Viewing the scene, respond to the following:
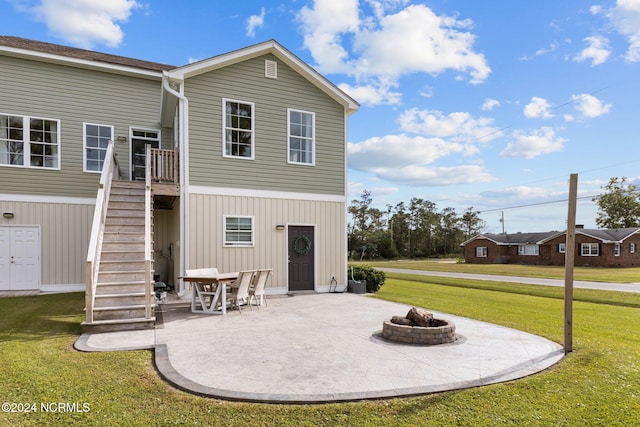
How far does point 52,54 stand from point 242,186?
24.1ft

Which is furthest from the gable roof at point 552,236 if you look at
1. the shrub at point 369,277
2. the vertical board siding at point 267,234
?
the vertical board siding at point 267,234

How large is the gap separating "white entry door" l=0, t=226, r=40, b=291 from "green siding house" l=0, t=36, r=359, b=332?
0.10 feet

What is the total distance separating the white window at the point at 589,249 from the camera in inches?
1438

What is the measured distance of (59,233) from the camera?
472 inches

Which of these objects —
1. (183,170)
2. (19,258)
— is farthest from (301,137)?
(19,258)

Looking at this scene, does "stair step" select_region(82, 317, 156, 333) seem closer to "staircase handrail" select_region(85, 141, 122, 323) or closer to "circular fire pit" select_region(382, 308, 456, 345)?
"staircase handrail" select_region(85, 141, 122, 323)

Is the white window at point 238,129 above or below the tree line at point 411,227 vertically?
above

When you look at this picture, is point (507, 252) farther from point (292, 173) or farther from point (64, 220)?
point (64, 220)

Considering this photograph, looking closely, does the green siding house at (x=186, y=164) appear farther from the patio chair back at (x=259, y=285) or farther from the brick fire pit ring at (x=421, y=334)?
the brick fire pit ring at (x=421, y=334)

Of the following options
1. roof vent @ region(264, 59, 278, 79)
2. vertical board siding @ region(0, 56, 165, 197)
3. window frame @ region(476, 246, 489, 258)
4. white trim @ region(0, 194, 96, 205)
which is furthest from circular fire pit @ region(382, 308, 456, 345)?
window frame @ region(476, 246, 489, 258)

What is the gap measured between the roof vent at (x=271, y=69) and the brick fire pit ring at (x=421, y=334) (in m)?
8.23

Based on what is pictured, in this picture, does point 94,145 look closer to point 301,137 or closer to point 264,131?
point 264,131

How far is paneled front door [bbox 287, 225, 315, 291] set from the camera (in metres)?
11.6

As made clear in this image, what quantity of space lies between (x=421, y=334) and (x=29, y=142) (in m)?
12.6
